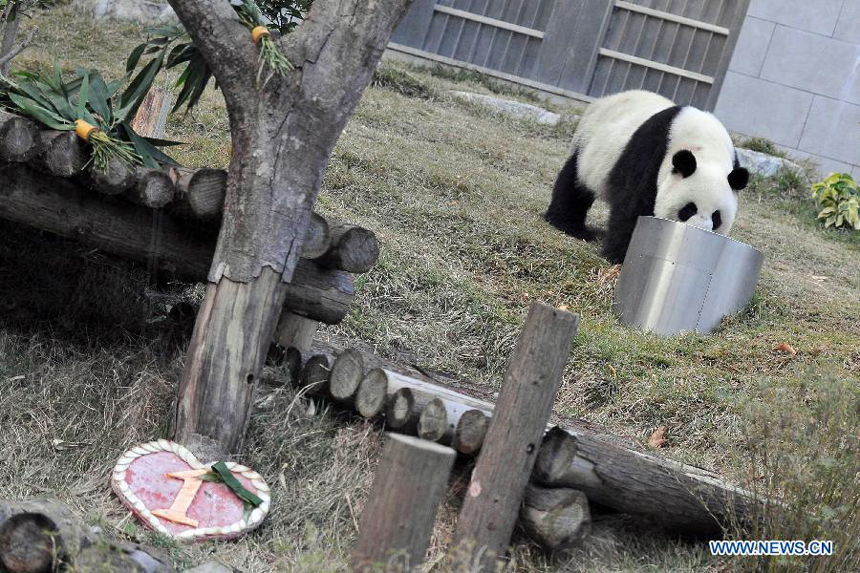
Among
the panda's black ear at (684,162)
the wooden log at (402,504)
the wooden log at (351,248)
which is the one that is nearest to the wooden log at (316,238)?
the wooden log at (351,248)

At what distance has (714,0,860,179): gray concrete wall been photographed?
1258 cm

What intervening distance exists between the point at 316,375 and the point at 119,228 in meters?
0.98

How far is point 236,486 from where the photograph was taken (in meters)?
3.45

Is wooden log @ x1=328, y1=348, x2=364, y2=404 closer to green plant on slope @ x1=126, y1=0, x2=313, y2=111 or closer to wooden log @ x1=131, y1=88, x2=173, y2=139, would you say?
green plant on slope @ x1=126, y1=0, x2=313, y2=111

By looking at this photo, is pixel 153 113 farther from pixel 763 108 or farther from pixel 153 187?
pixel 763 108

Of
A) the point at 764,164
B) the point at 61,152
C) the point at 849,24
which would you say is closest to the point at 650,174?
the point at 61,152

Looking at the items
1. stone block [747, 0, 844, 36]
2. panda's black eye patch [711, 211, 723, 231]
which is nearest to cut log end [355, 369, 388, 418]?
panda's black eye patch [711, 211, 723, 231]

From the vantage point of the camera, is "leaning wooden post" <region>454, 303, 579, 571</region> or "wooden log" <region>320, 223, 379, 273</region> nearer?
"leaning wooden post" <region>454, 303, 579, 571</region>

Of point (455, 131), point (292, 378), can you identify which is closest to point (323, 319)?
point (292, 378)

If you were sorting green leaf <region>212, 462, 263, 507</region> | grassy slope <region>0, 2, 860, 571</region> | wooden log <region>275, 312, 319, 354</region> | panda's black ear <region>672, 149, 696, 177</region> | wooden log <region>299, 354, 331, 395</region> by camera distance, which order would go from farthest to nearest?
panda's black ear <region>672, 149, 696, 177</region>
wooden log <region>275, 312, 319, 354</region>
wooden log <region>299, 354, 331, 395</region>
grassy slope <region>0, 2, 860, 571</region>
green leaf <region>212, 462, 263, 507</region>

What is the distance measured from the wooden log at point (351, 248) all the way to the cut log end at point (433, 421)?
2.13 ft

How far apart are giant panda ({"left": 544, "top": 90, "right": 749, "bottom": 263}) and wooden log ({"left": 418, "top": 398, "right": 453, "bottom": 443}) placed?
11.7ft

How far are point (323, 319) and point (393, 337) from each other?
1.24 metres

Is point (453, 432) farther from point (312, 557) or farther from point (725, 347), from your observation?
point (725, 347)
